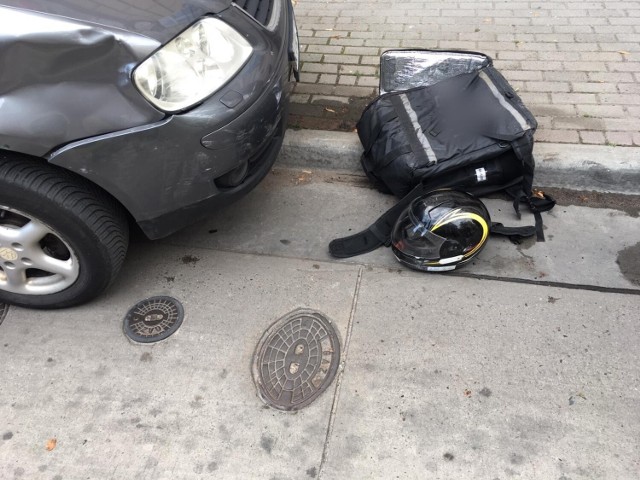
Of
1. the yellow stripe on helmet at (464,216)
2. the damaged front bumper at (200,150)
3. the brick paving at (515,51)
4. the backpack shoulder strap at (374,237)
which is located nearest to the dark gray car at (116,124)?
the damaged front bumper at (200,150)

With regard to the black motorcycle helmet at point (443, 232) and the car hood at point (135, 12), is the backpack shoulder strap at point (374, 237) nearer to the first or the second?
the black motorcycle helmet at point (443, 232)

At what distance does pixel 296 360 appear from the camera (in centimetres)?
242

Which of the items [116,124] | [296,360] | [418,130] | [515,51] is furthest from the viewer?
[515,51]

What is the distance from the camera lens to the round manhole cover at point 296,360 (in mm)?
2299

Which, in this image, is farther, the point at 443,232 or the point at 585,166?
the point at 585,166

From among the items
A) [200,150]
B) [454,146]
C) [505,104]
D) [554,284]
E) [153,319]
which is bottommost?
[554,284]

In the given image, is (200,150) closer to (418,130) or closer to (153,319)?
(153,319)

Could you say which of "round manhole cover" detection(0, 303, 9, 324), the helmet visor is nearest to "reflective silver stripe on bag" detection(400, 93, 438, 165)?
the helmet visor

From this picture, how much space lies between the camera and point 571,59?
4.07 meters

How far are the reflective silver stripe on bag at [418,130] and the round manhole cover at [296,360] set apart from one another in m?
1.08

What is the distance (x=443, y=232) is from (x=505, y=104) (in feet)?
3.00

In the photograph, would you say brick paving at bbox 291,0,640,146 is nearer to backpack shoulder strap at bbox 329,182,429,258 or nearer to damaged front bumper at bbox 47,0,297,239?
backpack shoulder strap at bbox 329,182,429,258

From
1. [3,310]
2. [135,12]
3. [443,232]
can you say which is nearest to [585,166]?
[443,232]

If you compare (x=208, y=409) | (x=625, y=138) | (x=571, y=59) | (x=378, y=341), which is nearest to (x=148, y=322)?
(x=208, y=409)
